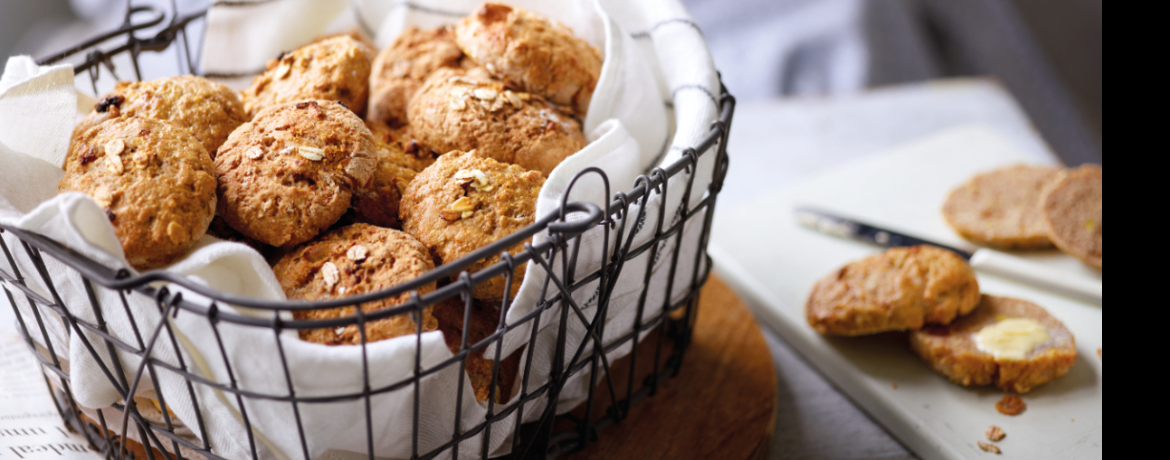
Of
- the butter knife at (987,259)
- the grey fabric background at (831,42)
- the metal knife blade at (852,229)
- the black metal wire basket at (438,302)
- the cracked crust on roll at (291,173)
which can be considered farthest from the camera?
the grey fabric background at (831,42)

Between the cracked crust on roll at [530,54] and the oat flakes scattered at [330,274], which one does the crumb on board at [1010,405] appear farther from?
the oat flakes scattered at [330,274]

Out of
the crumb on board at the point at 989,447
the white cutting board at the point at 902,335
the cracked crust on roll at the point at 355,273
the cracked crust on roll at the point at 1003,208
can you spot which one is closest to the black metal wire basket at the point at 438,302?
the cracked crust on roll at the point at 355,273

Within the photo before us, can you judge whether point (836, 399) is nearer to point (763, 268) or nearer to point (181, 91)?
point (763, 268)

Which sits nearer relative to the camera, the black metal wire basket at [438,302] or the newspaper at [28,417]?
the black metal wire basket at [438,302]

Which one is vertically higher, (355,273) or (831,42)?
(355,273)

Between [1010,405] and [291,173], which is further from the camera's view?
[1010,405]

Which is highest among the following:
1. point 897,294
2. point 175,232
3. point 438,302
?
point 175,232

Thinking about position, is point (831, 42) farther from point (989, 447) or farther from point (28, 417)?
point (28, 417)

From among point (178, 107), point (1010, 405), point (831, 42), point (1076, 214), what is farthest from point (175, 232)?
point (831, 42)
